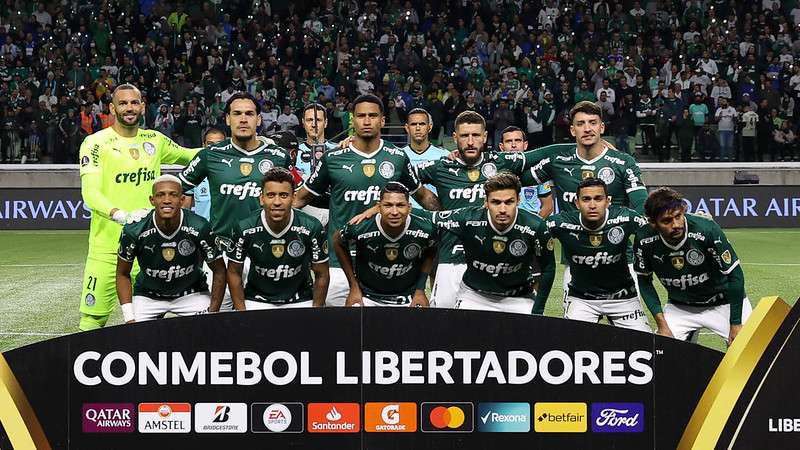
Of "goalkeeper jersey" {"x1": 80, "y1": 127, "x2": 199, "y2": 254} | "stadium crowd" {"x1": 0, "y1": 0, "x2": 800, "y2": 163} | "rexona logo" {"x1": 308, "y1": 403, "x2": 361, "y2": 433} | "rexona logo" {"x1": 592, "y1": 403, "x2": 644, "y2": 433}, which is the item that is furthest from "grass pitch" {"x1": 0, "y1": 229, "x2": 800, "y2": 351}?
"rexona logo" {"x1": 308, "y1": 403, "x2": 361, "y2": 433}

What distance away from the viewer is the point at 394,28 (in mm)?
27578

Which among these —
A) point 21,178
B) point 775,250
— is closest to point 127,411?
point 775,250

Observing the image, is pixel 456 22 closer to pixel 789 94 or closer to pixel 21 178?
pixel 789 94

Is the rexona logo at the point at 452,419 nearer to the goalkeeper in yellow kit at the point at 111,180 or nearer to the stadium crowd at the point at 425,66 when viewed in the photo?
the goalkeeper in yellow kit at the point at 111,180

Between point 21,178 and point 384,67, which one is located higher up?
point 384,67

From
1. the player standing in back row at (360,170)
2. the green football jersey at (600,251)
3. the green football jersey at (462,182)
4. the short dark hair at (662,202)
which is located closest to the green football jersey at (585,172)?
the green football jersey at (462,182)

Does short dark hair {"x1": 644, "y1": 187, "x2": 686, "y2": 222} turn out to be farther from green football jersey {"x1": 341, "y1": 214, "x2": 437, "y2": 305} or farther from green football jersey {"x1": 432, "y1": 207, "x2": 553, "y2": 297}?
green football jersey {"x1": 341, "y1": 214, "x2": 437, "y2": 305}

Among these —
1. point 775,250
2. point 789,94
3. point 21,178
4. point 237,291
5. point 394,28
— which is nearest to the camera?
point 237,291

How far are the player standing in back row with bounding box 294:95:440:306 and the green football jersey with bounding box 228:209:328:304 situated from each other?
87cm

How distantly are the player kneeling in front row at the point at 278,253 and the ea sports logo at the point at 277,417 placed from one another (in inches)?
122

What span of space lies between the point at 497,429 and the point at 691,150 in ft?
65.6

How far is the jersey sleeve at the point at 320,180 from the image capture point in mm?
9211

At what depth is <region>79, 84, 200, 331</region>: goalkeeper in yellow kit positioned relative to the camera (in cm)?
913

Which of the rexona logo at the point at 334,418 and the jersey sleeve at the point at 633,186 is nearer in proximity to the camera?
the rexona logo at the point at 334,418
